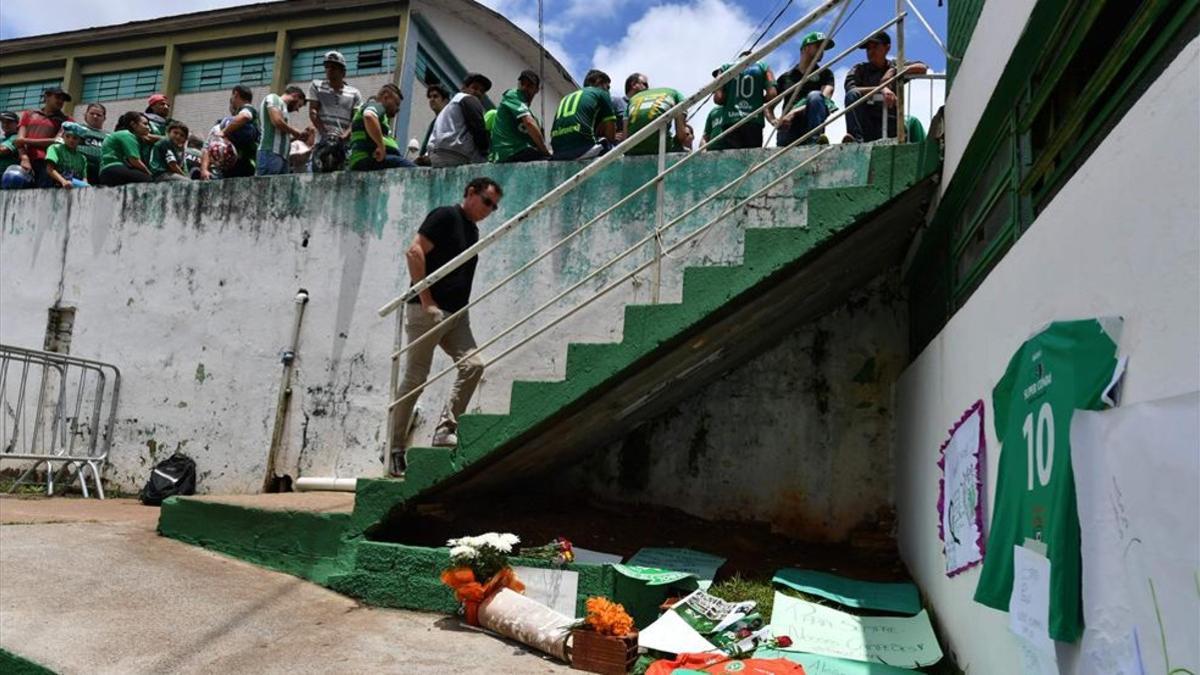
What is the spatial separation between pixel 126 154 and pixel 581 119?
5.47m

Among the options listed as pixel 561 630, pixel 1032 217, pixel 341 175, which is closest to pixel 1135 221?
pixel 1032 217

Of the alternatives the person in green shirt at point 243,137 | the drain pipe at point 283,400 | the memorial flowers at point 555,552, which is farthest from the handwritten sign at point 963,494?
the person in green shirt at point 243,137

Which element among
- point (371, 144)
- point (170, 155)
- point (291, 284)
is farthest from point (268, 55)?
point (291, 284)

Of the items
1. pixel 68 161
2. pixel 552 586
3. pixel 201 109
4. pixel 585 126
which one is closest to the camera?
pixel 552 586

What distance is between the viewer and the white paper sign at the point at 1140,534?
160 centimetres

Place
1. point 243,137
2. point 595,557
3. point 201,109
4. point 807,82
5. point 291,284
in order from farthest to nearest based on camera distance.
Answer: point 201,109 → point 243,137 → point 291,284 → point 807,82 → point 595,557

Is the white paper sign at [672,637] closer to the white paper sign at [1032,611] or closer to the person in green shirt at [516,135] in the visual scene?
the white paper sign at [1032,611]

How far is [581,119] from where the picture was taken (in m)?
7.70

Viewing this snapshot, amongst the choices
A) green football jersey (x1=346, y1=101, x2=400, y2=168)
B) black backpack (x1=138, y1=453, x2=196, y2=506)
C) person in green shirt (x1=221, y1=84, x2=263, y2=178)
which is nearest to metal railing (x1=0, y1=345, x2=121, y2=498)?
black backpack (x1=138, y1=453, x2=196, y2=506)

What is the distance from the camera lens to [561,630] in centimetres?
455

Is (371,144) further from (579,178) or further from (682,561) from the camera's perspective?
(682,561)

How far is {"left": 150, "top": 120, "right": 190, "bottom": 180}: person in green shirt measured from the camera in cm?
956

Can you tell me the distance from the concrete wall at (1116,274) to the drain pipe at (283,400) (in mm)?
6059

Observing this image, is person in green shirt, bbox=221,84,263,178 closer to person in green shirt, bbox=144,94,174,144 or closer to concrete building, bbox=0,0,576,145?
person in green shirt, bbox=144,94,174,144
